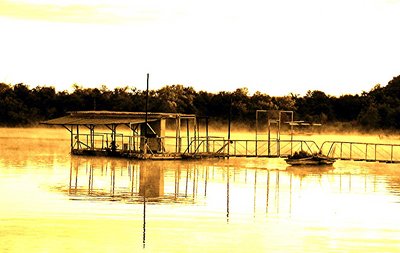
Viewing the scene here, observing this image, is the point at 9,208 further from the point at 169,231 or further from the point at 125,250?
the point at 125,250

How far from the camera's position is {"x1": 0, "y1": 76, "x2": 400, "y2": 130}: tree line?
90125 mm

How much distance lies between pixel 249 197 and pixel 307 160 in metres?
17.7

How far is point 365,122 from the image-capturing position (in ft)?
267

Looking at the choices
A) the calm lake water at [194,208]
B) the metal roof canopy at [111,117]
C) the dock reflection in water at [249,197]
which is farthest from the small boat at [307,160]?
the metal roof canopy at [111,117]

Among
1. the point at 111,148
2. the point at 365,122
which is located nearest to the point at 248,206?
the point at 111,148

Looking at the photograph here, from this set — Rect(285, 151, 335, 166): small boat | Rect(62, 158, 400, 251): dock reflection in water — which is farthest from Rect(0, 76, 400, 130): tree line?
Rect(62, 158, 400, 251): dock reflection in water

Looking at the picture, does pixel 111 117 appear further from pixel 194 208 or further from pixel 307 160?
pixel 194 208

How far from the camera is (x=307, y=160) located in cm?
4841

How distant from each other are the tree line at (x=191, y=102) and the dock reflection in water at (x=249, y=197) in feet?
141

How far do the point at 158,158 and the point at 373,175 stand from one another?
11.8 m

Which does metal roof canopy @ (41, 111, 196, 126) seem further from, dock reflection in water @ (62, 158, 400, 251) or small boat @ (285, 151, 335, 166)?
small boat @ (285, 151, 335, 166)

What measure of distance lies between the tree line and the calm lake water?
144 feet

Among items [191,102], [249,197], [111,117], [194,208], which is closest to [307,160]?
[111,117]

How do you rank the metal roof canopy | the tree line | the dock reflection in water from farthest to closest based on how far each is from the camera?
1. the tree line
2. the metal roof canopy
3. the dock reflection in water
